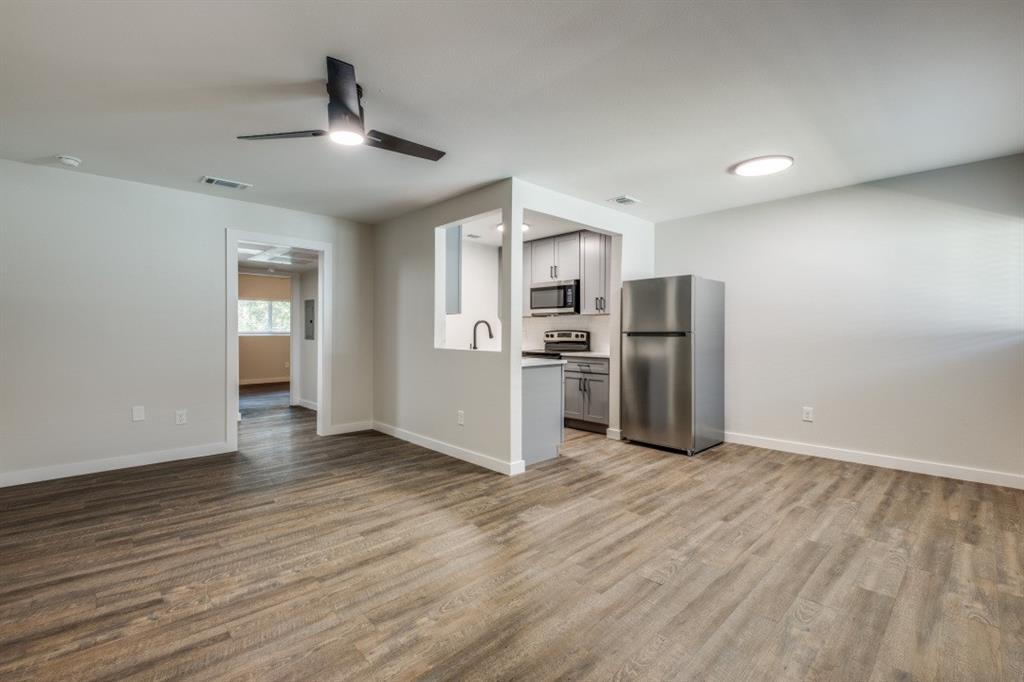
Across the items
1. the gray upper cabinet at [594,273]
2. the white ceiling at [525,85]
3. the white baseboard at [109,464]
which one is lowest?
the white baseboard at [109,464]

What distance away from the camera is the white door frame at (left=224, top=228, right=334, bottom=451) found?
4.46 meters

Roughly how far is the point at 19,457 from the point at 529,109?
15.0 feet

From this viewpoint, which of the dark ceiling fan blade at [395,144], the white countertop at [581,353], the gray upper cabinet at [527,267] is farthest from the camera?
the gray upper cabinet at [527,267]

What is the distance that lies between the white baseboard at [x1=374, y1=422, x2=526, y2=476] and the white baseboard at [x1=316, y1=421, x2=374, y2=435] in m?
0.16

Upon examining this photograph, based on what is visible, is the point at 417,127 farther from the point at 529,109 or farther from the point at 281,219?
the point at 281,219

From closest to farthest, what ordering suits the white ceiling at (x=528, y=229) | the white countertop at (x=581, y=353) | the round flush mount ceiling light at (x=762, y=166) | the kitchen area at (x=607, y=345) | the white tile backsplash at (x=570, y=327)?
the round flush mount ceiling light at (x=762, y=166)
the kitchen area at (x=607, y=345)
the white ceiling at (x=528, y=229)
the white countertop at (x=581, y=353)
the white tile backsplash at (x=570, y=327)

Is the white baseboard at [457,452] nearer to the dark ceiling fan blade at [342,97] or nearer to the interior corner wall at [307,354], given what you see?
the interior corner wall at [307,354]

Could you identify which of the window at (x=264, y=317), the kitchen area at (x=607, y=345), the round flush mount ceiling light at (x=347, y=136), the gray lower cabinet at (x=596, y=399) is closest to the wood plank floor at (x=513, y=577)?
the kitchen area at (x=607, y=345)

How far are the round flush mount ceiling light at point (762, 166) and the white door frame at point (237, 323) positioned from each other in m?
4.16

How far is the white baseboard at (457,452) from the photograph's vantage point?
378 centimetres

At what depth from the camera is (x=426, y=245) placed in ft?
15.4

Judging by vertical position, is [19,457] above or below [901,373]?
below

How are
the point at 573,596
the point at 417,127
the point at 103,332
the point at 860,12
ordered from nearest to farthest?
the point at 860,12
the point at 573,596
the point at 417,127
the point at 103,332

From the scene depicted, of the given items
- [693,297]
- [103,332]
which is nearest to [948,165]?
[693,297]
